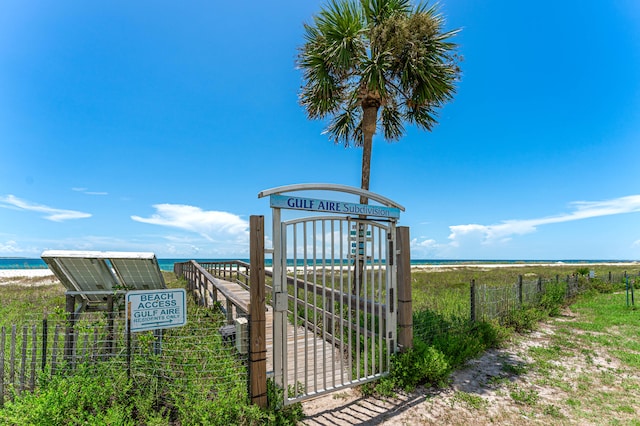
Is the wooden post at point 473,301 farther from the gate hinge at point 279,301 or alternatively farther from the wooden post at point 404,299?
the gate hinge at point 279,301

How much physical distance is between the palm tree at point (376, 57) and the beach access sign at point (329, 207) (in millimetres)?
2697

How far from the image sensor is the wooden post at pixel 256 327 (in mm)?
3746

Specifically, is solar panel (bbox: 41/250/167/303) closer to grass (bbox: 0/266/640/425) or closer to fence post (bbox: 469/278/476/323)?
grass (bbox: 0/266/640/425)

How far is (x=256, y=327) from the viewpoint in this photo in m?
3.78

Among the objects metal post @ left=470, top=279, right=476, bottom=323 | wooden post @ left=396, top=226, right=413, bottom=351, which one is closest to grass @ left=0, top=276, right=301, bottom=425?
wooden post @ left=396, top=226, right=413, bottom=351

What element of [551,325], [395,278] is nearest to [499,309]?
[551,325]

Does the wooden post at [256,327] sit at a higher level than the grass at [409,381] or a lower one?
higher

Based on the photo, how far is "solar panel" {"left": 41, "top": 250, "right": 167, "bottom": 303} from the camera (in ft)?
15.4

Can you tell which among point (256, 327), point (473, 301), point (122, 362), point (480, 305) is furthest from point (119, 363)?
point (480, 305)

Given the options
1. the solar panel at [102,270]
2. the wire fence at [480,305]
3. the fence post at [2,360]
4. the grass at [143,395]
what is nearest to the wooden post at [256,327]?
the grass at [143,395]

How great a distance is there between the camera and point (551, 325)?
30.3 ft

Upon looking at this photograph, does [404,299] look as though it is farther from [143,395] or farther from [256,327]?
[143,395]

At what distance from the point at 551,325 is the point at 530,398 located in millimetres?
5663

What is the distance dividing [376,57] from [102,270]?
7178 millimetres
